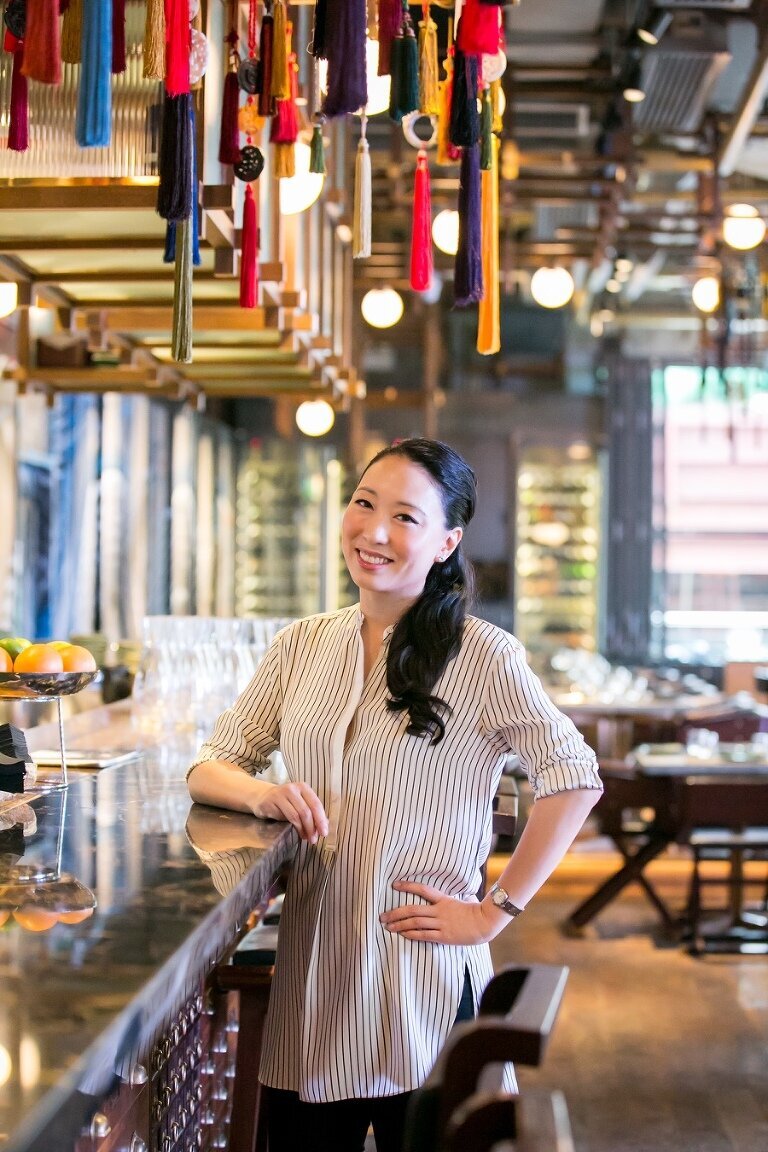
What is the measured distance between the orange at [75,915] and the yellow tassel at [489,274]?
1497mm

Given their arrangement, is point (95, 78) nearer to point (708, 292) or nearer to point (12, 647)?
point (12, 647)

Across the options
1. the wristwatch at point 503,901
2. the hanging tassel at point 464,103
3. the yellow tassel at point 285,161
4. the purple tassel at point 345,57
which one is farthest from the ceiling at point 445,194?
the wristwatch at point 503,901

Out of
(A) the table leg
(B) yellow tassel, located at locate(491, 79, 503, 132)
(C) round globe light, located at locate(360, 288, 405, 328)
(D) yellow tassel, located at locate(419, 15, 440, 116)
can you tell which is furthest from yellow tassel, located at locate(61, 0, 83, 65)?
(C) round globe light, located at locate(360, 288, 405, 328)

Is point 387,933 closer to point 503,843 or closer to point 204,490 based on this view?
point 503,843

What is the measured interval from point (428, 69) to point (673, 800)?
14.5 feet

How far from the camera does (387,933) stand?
75.9 inches

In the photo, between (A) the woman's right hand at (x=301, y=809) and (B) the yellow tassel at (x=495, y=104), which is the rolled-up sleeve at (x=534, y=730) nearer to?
(A) the woman's right hand at (x=301, y=809)

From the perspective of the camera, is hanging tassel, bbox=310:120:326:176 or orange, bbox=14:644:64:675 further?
hanging tassel, bbox=310:120:326:176

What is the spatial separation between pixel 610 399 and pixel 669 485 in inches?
50.1

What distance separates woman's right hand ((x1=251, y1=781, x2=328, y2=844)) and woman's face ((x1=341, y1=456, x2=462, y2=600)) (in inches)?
13.1

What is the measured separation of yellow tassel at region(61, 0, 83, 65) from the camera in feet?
7.66

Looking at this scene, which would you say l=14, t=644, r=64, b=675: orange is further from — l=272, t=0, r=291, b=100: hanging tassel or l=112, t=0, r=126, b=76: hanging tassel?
l=272, t=0, r=291, b=100: hanging tassel

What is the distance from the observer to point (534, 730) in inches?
76.5

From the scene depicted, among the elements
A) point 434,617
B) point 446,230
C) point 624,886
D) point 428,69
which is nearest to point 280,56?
point 428,69
